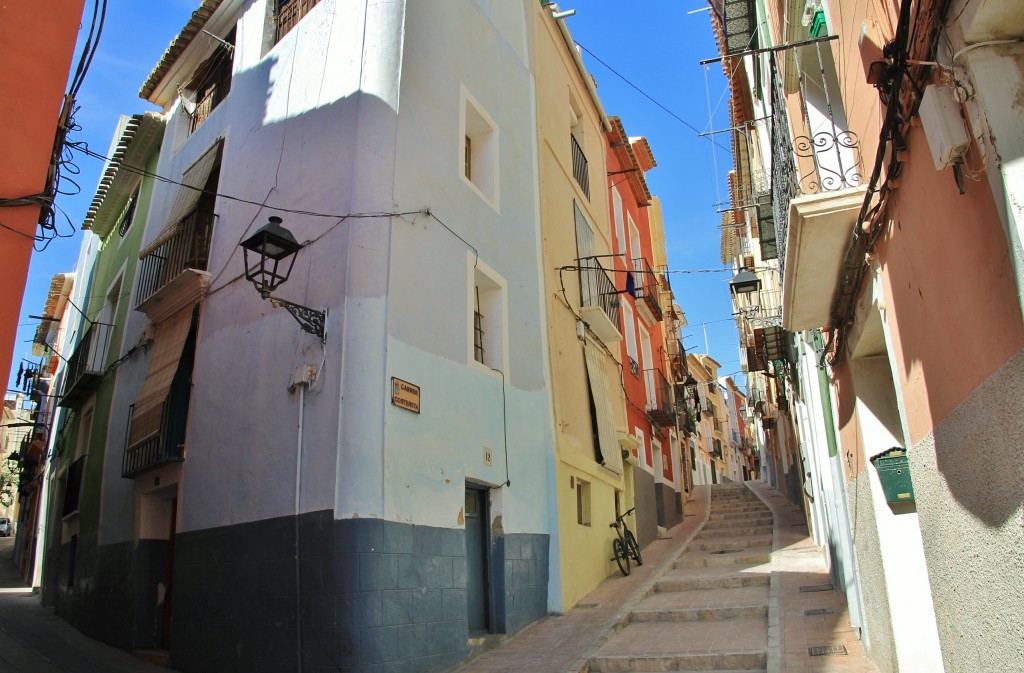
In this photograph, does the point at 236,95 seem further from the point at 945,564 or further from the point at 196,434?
the point at 945,564

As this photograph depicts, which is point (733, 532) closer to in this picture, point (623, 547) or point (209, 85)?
point (623, 547)

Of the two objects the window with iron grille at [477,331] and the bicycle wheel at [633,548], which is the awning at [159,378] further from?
the bicycle wheel at [633,548]

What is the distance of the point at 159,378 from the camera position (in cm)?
1134

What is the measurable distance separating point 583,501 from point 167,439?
21.4ft

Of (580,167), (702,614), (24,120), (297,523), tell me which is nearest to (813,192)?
(297,523)

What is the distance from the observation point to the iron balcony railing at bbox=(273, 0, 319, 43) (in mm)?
11500

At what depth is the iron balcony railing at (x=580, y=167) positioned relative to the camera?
1612 cm

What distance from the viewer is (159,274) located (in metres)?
12.6

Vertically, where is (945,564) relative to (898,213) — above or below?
below

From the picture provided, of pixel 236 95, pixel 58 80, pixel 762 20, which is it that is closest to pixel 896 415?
pixel 762 20

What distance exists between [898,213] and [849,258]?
4.06 feet

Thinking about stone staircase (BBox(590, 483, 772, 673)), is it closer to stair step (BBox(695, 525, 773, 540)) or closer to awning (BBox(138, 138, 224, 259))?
stair step (BBox(695, 525, 773, 540))

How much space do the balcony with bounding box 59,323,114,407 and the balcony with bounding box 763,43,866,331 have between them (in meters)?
13.2

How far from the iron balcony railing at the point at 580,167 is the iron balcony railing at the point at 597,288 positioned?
174cm
